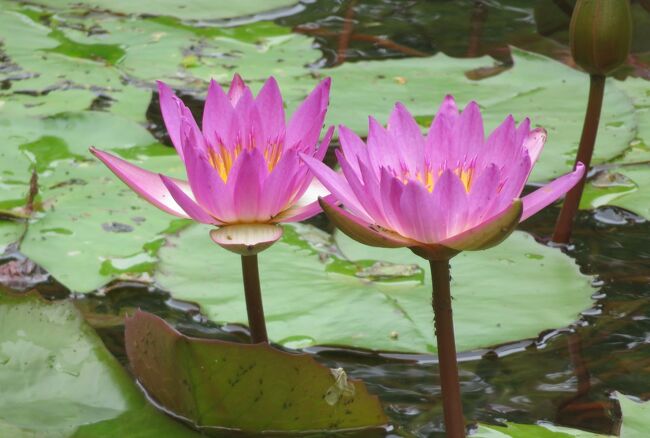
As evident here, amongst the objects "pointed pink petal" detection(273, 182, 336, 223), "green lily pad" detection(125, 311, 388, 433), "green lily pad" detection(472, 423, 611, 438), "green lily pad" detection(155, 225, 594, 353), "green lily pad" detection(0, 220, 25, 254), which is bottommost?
"green lily pad" detection(0, 220, 25, 254)

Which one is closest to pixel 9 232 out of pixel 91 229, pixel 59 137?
pixel 91 229

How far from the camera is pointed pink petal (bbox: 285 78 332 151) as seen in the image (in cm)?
102

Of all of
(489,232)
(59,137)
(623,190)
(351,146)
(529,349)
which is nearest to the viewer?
(489,232)

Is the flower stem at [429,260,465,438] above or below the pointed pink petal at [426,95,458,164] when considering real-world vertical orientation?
below

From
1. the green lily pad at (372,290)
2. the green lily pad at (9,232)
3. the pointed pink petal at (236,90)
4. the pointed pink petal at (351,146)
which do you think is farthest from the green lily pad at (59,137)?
the pointed pink petal at (351,146)

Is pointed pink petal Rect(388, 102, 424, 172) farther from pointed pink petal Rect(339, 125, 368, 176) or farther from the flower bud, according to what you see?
the flower bud

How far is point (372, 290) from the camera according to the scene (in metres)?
1.45

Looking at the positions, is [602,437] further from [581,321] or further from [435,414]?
[581,321]

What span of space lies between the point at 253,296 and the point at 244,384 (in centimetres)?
10

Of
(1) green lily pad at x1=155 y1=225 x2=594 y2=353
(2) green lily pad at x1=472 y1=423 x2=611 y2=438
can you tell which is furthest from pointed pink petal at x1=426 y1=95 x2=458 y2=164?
(1) green lily pad at x1=155 y1=225 x2=594 y2=353

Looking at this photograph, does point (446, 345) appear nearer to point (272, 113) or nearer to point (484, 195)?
point (484, 195)

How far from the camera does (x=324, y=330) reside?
4.45ft

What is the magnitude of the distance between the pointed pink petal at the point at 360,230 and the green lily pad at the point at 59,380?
381mm

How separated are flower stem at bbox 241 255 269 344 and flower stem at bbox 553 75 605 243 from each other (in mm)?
698
